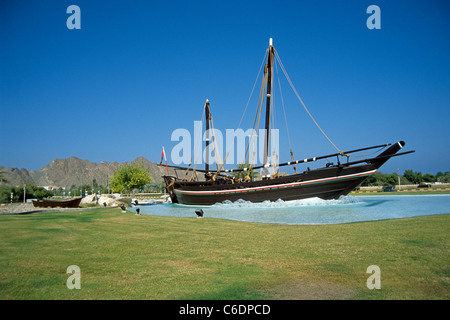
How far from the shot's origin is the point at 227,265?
7.12 metres

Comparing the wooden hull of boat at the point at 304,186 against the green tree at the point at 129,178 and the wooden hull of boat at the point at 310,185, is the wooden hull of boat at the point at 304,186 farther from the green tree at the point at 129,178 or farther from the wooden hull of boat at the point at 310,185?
the green tree at the point at 129,178

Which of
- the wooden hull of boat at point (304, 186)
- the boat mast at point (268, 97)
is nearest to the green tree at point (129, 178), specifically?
the wooden hull of boat at point (304, 186)

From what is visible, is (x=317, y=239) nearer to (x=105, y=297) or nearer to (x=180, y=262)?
(x=180, y=262)

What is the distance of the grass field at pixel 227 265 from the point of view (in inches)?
208

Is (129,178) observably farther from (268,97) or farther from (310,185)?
(310,185)

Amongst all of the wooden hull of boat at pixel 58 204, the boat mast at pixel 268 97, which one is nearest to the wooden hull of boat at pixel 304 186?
the boat mast at pixel 268 97

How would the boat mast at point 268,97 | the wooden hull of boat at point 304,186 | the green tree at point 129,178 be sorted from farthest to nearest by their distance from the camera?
the green tree at point 129,178 < the boat mast at point 268,97 < the wooden hull of boat at point 304,186

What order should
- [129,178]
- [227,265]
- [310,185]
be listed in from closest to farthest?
[227,265], [310,185], [129,178]

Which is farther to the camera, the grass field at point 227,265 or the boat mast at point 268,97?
the boat mast at point 268,97

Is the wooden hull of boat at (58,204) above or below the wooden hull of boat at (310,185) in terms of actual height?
below

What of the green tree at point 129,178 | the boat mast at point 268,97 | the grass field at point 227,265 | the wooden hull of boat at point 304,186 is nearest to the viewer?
the grass field at point 227,265

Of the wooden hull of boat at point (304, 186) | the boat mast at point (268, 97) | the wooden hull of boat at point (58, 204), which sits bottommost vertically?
the wooden hull of boat at point (58, 204)

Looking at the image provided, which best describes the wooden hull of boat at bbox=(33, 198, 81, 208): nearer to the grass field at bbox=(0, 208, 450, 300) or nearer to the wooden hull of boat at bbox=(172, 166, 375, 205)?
the wooden hull of boat at bbox=(172, 166, 375, 205)

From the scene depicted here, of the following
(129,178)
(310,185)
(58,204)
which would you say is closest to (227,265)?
(310,185)
